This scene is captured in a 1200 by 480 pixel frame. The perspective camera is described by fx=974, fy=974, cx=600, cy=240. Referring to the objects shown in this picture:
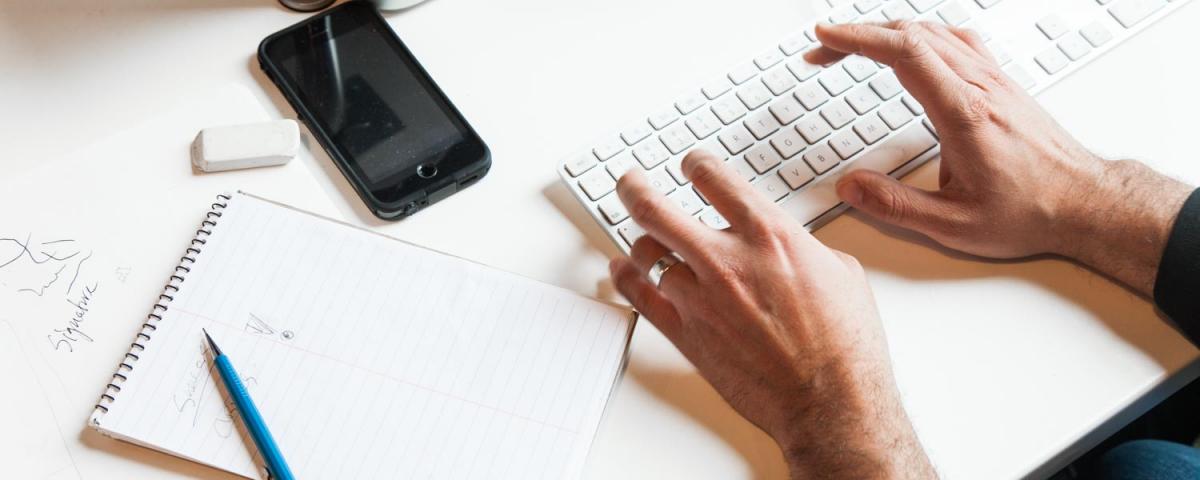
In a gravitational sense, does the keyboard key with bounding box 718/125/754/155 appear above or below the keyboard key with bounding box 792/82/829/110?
below

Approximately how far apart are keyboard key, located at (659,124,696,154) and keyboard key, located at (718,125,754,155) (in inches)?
1.0

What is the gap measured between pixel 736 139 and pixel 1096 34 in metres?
0.33

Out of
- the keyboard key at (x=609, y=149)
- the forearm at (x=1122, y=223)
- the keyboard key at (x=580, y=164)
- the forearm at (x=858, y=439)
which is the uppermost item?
the keyboard key at (x=609, y=149)

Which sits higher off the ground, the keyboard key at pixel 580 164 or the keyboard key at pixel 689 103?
the keyboard key at pixel 689 103

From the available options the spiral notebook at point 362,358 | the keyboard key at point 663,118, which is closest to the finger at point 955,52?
the keyboard key at point 663,118

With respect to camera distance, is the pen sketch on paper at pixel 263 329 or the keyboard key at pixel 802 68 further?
Result: the keyboard key at pixel 802 68

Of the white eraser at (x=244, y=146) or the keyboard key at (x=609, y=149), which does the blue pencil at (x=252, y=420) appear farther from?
the keyboard key at (x=609, y=149)

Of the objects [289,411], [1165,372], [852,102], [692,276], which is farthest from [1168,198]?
[289,411]

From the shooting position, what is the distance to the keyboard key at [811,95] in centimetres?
76

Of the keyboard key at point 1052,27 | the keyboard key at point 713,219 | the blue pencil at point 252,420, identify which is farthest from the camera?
the keyboard key at point 1052,27

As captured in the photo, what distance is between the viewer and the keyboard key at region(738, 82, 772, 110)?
76cm

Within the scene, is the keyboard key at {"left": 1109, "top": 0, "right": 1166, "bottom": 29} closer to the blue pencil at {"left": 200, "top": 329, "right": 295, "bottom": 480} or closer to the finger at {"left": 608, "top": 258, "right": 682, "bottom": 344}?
the finger at {"left": 608, "top": 258, "right": 682, "bottom": 344}

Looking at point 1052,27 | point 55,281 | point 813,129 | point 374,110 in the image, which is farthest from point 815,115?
point 55,281

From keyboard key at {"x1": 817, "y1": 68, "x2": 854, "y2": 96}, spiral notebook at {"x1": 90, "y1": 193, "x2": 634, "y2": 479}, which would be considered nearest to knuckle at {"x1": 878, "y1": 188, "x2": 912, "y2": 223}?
keyboard key at {"x1": 817, "y1": 68, "x2": 854, "y2": 96}
